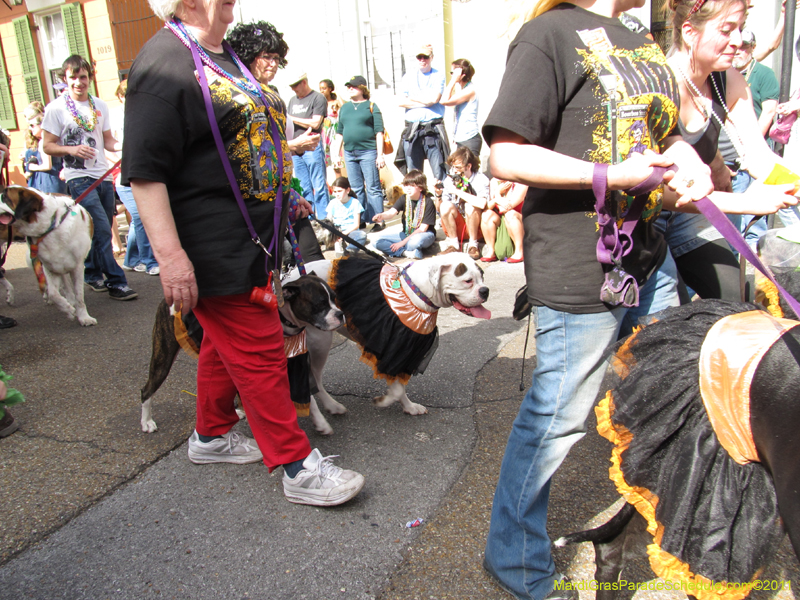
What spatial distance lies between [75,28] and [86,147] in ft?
34.0

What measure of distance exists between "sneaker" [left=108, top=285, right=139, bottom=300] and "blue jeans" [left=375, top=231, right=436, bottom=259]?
3125 mm

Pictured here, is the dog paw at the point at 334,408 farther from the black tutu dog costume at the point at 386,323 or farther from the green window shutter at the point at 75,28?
the green window shutter at the point at 75,28

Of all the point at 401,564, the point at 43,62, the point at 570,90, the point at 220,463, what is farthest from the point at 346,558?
the point at 43,62

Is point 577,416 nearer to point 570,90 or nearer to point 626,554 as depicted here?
point 626,554

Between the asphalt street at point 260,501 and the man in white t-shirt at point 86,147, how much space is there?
2110 mm

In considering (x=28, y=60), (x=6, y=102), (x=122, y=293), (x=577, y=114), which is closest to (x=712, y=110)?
Result: (x=577, y=114)

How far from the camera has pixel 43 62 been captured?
14.0 metres

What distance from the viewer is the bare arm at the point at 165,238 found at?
72.9 inches

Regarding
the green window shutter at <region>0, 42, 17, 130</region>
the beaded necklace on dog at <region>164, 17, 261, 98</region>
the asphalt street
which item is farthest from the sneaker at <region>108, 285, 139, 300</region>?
the green window shutter at <region>0, 42, 17, 130</region>

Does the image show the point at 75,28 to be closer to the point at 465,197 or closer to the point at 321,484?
the point at 465,197

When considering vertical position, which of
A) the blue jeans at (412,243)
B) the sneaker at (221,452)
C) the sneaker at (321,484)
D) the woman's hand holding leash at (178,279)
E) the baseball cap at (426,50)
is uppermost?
the baseball cap at (426,50)

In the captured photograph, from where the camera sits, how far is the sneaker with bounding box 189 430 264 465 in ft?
9.03

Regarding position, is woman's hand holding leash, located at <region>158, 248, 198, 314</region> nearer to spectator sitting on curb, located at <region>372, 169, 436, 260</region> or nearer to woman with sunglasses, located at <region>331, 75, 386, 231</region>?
spectator sitting on curb, located at <region>372, 169, 436, 260</region>

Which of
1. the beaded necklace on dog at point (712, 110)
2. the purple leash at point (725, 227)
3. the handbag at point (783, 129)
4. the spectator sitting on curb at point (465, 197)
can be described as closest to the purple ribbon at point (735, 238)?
the purple leash at point (725, 227)
